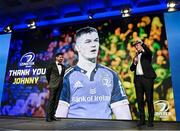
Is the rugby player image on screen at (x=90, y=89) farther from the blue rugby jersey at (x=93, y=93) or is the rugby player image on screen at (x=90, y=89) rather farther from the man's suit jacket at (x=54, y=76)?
the man's suit jacket at (x=54, y=76)

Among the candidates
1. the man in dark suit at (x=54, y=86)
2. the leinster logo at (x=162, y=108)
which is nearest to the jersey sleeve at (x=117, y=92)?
the leinster logo at (x=162, y=108)

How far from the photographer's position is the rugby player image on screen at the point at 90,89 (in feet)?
17.7

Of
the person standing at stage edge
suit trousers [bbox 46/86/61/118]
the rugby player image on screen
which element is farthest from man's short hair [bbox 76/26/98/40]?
the person standing at stage edge

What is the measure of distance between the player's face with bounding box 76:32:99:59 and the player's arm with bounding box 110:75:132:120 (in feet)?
2.64

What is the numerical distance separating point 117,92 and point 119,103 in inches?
9.2

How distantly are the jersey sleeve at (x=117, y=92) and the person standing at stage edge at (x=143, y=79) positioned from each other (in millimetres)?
1245

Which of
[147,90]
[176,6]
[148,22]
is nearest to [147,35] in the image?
[148,22]

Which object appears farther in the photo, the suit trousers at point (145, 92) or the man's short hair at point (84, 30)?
the man's short hair at point (84, 30)

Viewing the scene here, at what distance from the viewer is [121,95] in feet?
17.7

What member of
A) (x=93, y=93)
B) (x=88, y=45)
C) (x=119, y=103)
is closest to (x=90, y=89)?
(x=93, y=93)

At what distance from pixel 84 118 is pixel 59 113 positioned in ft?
2.05

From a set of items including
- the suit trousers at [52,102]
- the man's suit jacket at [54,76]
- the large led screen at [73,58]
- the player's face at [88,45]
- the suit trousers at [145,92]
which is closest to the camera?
the suit trousers at [145,92]

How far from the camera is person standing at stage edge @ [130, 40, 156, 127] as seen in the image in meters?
4.02

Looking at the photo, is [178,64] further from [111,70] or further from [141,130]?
[141,130]
